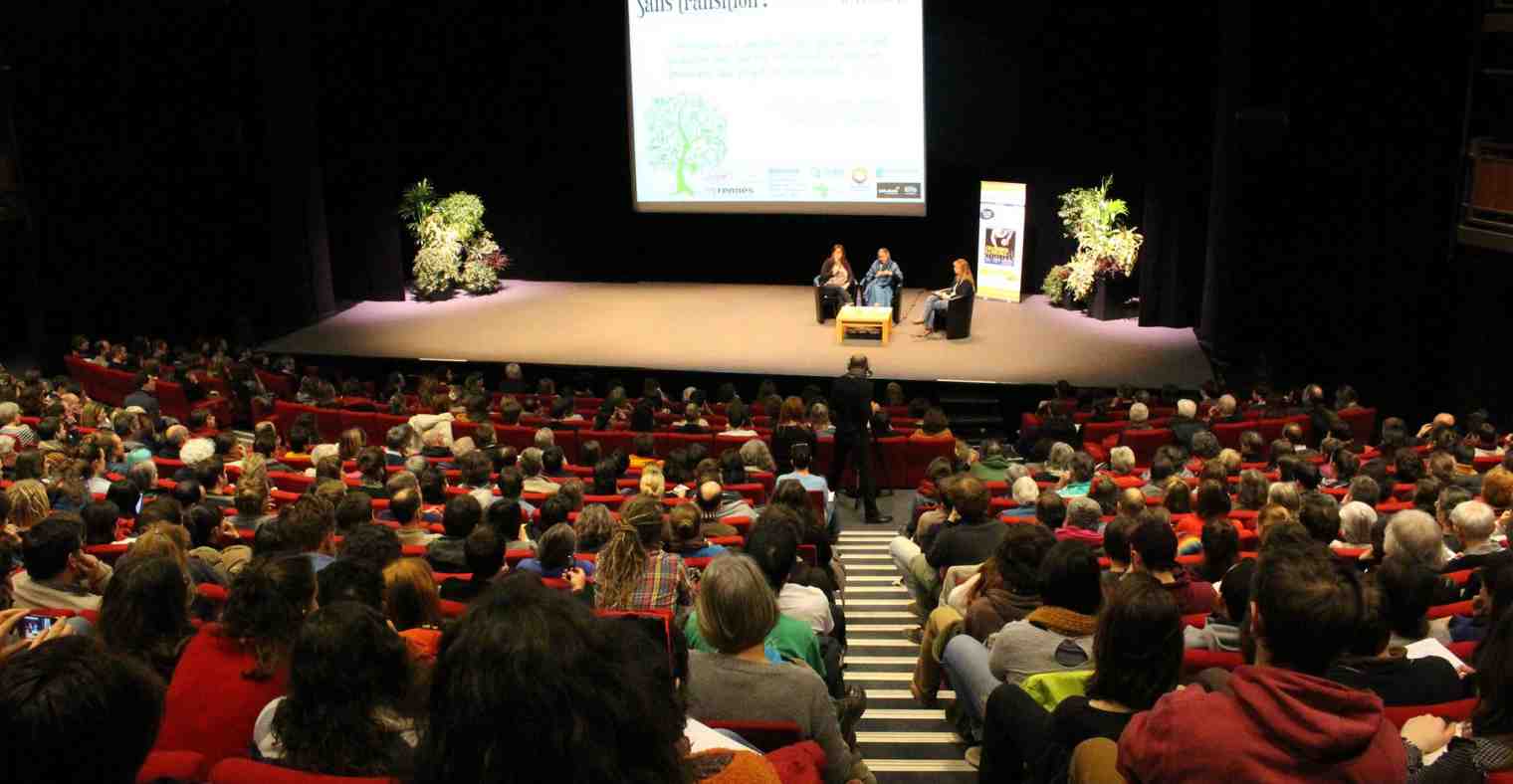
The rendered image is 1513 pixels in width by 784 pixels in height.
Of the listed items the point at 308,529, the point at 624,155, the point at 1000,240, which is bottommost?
the point at 308,529

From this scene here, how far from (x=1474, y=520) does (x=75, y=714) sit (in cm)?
548

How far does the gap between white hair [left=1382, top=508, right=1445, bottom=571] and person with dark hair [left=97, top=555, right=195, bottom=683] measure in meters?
4.46

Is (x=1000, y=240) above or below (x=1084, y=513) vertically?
above

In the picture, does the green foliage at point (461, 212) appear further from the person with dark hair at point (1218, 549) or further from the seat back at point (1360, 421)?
the person with dark hair at point (1218, 549)

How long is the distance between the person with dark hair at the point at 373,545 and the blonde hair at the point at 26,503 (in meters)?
2.50

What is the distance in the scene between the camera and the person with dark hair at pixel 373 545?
14.6 ft

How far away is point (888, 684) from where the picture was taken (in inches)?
230

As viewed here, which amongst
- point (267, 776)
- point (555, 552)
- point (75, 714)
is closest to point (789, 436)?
point (555, 552)

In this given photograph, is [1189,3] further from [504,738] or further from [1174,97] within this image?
[504,738]

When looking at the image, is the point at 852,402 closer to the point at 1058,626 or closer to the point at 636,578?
the point at 636,578

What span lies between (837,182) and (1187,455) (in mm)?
8320

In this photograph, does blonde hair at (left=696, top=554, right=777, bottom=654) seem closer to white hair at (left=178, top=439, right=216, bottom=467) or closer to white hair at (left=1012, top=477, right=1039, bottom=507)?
white hair at (left=1012, top=477, right=1039, bottom=507)

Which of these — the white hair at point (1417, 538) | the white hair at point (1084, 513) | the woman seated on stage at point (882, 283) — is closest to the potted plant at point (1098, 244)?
the woman seated on stage at point (882, 283)

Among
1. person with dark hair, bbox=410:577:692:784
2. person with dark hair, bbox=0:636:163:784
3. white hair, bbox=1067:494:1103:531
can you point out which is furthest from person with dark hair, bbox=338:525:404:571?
white hair, bbox=1067:494:1103:531
